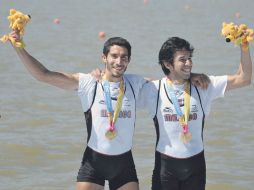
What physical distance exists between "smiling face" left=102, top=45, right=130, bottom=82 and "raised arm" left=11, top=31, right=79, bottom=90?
0.36 m

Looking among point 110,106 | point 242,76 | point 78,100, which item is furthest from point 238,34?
point 78,100

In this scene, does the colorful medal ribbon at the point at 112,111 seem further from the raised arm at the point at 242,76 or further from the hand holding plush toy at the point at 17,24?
the raised arm at the point at 242,76

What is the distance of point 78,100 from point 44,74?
30.8ft

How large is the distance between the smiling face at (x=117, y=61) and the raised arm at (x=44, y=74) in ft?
1.17

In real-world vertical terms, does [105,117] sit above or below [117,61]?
below

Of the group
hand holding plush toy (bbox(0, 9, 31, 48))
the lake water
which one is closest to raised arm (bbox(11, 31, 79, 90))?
hand holding plush toy (bbox(0, 9, 31, 48))

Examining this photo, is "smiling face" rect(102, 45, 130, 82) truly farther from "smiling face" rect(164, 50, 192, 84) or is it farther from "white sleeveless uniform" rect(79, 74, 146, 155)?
"smiling face" rect(164, 50, 192, 84)

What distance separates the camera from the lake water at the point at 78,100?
11906 mm

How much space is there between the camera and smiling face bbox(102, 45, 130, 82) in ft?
22.4

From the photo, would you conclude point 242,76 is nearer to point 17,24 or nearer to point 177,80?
point 177,80

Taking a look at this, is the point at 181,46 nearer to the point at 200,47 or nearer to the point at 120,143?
the point at 120,143

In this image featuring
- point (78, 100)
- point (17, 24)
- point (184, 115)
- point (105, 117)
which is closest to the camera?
point (17, 24)

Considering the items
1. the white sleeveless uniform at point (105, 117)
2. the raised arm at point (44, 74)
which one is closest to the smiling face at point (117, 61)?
the white sleeveless uniform at point (105, 117)

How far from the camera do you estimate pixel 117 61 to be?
22.4ft
